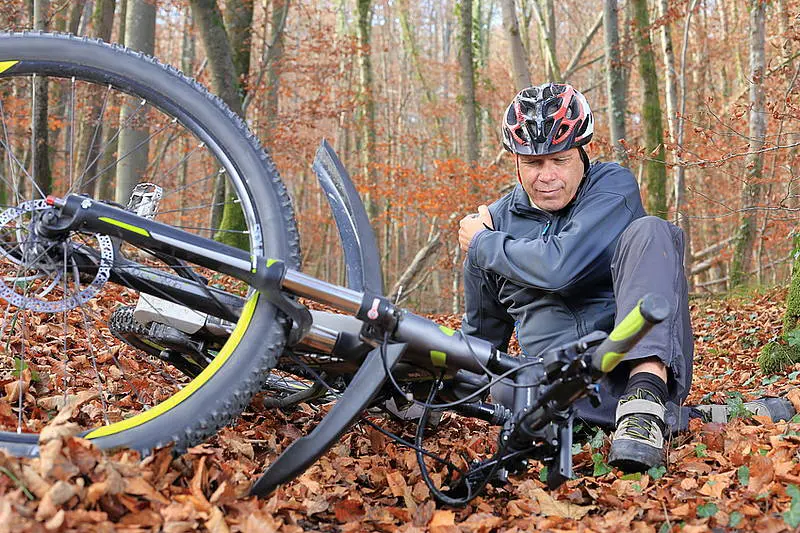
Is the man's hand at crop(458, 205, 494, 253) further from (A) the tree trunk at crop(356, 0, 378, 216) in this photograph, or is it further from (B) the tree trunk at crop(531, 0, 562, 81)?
(B) the tree trunk at crop(531, 0, 562, 81)

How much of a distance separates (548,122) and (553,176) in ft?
0.72

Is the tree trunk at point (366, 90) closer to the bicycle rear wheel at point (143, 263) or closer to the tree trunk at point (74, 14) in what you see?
the tree trunk at point (74, 14)

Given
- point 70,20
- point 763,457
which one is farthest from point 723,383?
point 70,20

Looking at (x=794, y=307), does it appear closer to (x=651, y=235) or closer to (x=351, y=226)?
(x=651, y=235)

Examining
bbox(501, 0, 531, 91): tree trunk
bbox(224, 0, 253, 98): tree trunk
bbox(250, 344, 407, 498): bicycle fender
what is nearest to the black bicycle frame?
bbox(250, 344, 407, 498): bicycle fender

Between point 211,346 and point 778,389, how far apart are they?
280 cm

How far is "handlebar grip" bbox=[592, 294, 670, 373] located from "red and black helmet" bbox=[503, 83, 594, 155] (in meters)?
1.30

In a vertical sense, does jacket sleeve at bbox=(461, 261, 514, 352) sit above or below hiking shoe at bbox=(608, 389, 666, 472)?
above

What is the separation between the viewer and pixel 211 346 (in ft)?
7.75

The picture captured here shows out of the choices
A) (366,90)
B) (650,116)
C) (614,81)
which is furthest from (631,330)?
(366,90)

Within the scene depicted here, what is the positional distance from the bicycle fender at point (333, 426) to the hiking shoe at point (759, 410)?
1546 mm

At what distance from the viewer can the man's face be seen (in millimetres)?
2928

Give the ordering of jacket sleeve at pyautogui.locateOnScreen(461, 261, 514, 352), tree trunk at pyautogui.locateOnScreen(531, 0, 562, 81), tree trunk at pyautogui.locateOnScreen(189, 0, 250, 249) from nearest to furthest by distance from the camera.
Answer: jacket sleeve at pyautogui.locateOnScreen(461, 261, 514, 352), tree trunk at pyautogui.locateOnScreen(189, 0, 250, 249), tree trunk at pyautogui.locateOnScreen(531, 0, 562, 81)

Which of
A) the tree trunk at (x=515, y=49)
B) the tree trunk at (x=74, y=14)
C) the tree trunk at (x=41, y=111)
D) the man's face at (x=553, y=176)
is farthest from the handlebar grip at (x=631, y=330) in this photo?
the tree trunk at (x=74, y=14)
